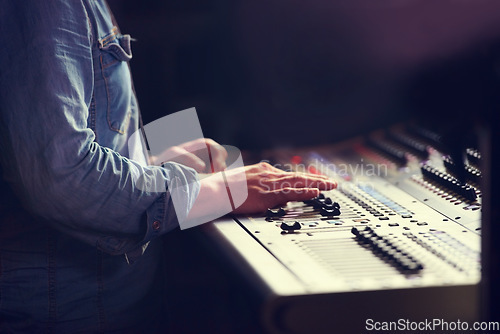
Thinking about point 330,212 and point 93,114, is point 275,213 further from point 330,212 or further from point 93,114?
point 93,114

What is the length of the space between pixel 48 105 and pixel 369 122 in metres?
1.24

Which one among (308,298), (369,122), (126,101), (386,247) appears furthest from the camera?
(369,122)

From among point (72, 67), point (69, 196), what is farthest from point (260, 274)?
point (72, 67)

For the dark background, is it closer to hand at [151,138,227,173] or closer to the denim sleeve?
hand at [151,138,227,173]

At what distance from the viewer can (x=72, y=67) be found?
43.3 inches

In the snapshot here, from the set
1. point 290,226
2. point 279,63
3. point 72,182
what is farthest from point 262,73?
point 72,182

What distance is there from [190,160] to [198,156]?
6cm

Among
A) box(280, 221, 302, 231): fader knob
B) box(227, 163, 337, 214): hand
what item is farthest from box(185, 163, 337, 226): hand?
box(280, 221, 302, 231): fader knob

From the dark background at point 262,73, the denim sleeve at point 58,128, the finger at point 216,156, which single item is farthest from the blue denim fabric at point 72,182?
the dark background at point 262,73

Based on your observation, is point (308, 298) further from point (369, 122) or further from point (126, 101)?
point (369, 122)

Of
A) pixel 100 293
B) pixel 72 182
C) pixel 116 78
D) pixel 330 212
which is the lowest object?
pixel 100 293

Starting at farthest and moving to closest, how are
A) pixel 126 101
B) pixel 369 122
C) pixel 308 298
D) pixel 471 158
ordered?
pixel 369 122 → pixel 471 158 → pixel 126 101 → pixel 308 298

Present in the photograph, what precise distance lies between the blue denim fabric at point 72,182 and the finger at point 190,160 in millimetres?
181

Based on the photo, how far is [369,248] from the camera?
1065 millimetres
